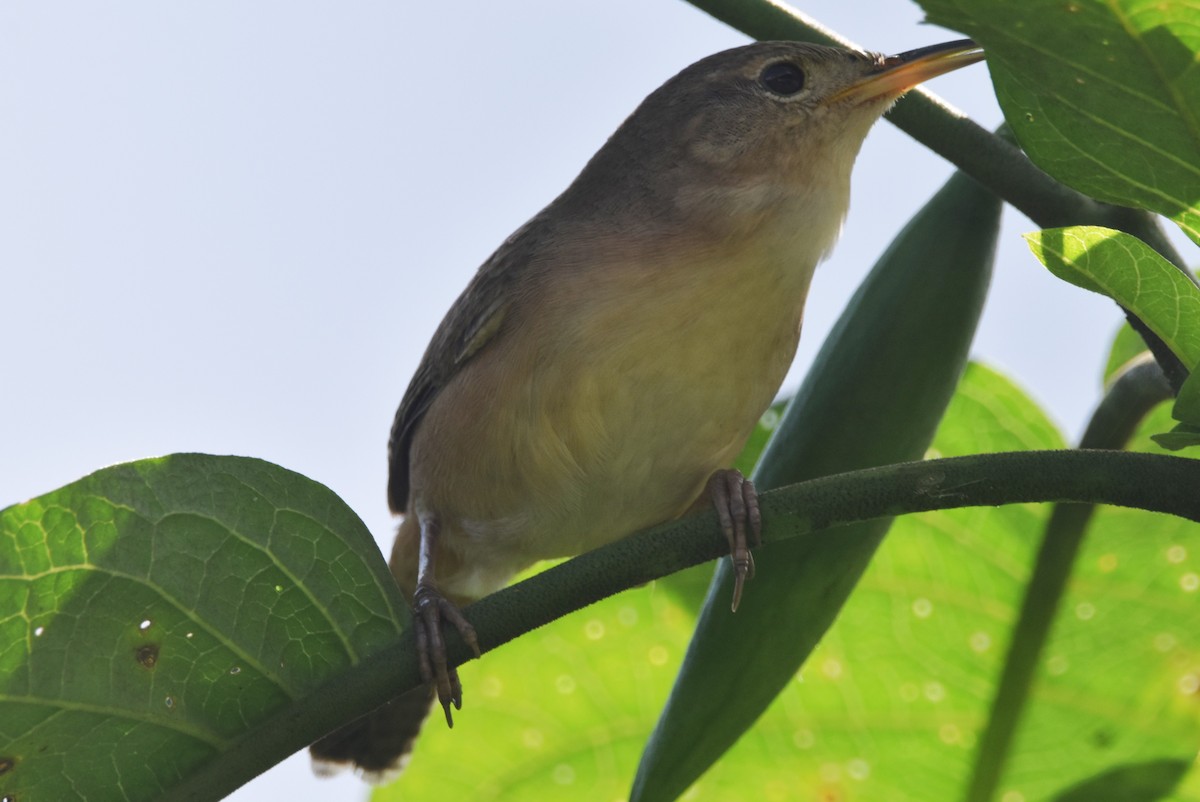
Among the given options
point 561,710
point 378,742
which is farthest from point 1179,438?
point 378,742

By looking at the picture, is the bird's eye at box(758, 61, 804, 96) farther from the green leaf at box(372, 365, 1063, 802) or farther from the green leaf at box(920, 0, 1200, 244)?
the green leaf at box(920, 0, 1200, 244)

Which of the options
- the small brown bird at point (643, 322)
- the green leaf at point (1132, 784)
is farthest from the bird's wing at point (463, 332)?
the green leaf at point (1132, 784)

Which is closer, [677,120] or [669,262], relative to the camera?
[669,262]

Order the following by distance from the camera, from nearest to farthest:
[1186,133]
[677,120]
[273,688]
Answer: [1186,133], [273,688], [677,120]

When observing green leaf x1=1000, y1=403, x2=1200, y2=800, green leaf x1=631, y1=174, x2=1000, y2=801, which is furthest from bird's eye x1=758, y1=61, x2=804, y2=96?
green leaf x1=631, y1=174, x2=1000, y2=801

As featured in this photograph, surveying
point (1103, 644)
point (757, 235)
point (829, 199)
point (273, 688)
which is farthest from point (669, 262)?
point (273, 688)

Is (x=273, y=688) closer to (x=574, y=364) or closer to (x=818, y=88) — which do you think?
(x=574, y=364)

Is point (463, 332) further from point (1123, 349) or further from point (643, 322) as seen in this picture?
point (1123, 349)
